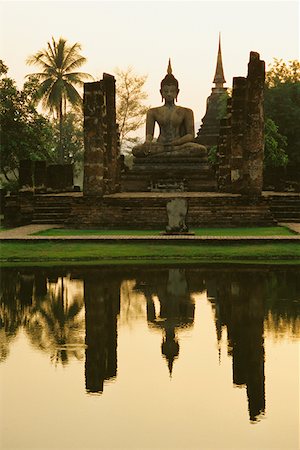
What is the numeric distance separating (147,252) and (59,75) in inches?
1752

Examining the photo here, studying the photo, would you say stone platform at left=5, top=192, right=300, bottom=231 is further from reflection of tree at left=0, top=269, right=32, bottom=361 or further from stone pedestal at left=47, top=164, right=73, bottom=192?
stone pedestal at left=47, top=164, right=73, bottom=192

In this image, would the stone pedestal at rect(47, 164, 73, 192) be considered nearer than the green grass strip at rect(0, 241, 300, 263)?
No

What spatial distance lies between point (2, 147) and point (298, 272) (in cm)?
3347

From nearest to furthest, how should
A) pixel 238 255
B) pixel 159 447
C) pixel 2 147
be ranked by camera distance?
pixel 159 447, pixel 238 255, pixel 2 147

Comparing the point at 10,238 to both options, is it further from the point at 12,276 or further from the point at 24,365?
the point at 24,365

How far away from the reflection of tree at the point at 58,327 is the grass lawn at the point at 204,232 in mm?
9539

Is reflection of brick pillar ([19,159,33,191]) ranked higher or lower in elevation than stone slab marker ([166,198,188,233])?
higher

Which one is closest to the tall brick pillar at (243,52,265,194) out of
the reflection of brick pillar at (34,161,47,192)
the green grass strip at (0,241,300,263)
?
the green grass strip at (0,241,300,263)

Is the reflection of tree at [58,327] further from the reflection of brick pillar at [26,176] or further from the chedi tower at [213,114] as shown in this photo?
the chedi tower at [213,114]

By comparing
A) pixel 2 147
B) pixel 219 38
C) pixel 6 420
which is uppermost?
pixel 219 38

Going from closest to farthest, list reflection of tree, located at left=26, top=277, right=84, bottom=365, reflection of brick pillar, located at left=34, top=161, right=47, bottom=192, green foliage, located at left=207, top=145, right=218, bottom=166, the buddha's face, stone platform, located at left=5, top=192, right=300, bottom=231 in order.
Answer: reflection of tree, located at left=26, top=277, right=84, bottom=365
stone platform, located at left=5, top=192, right=300, bottom=231
reflection of brick pillar, located at left=34, top=161, right=47, bottom=192
the buddha's face
green foliage, located at left=207, top=145, right=218, bottom=166

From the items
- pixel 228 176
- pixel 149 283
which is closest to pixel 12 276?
pixel 149 283

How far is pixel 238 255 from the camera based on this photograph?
Answer: 58.7 ft

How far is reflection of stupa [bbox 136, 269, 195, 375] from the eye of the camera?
938cm
